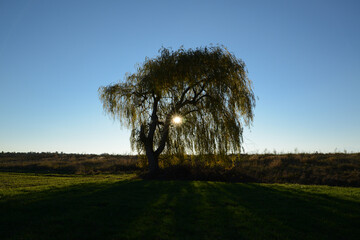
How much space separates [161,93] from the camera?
1747cm

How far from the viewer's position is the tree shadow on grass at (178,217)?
5602 millimetres

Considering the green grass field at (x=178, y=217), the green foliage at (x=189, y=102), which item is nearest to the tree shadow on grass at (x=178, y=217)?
the green grass field at (x=178, y=217)

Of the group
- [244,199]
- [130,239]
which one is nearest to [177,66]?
[244,199]

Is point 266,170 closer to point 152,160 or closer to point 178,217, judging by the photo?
point 152,160

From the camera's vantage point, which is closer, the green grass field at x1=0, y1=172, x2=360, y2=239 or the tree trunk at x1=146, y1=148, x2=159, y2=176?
the green grass field at x1=0, y1=172, x2=360, y2=239

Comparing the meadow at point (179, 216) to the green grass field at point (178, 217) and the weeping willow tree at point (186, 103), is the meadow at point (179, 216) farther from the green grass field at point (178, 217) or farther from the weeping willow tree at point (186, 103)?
the weeping willow tree at point (186, 103)

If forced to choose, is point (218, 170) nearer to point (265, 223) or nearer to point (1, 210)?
point (265, 223)

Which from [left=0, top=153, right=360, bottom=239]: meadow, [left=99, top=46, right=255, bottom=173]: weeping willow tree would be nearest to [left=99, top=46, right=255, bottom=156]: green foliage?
[left=99, top=46, right=255, bottom=173]: weeping willow tree

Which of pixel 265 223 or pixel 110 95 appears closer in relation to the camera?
pixel 265 223

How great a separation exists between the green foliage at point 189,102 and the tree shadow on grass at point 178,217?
697 centimetres

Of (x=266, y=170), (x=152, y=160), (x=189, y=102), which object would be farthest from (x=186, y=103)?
(x=266, y=170)

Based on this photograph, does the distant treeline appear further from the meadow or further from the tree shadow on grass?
the tree shadow on grass

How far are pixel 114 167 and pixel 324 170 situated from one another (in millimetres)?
21005

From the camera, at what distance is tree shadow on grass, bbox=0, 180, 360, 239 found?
221 inches
